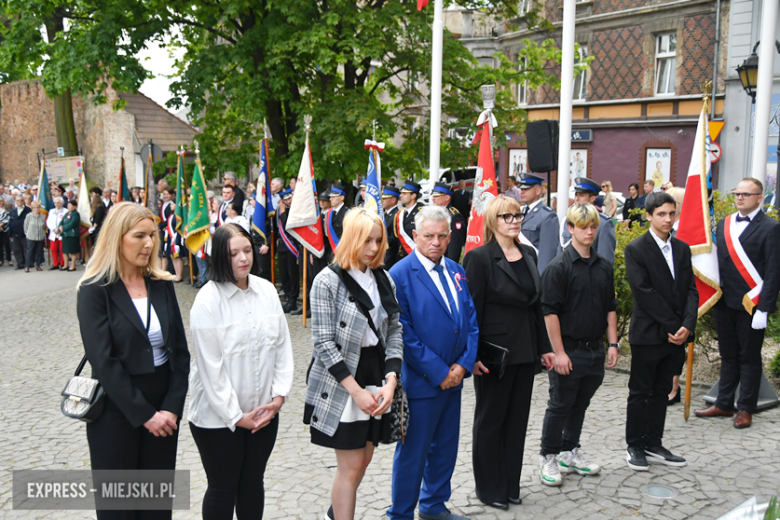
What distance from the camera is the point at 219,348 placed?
3.38 metres

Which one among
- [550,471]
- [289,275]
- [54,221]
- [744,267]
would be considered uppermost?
[744,267]

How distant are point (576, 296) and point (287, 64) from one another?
10.3 metres

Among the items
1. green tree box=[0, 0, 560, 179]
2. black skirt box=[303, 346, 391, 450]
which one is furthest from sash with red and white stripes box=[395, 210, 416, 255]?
black skirt box=[303, 346, 391, 450]

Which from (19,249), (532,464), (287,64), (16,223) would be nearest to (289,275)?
(287,64)

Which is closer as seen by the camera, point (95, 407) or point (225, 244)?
point (95, 407)

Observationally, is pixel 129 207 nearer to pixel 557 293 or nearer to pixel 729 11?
pixel 557 293

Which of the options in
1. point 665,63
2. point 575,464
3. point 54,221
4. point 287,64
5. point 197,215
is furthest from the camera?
point 665,63

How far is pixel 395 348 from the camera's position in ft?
12.2

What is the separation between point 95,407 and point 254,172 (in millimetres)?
25786

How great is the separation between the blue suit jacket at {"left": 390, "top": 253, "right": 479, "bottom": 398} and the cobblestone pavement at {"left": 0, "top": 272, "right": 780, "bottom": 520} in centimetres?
100

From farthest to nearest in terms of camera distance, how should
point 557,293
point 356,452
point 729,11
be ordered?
point 729,11, point 557,293, point 356,452

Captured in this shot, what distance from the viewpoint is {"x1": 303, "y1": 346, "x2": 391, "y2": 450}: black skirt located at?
11.7 ft

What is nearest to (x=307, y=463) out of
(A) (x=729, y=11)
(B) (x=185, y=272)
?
(B) (x=185, y=272)

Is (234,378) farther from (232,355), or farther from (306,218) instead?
(306,218)
